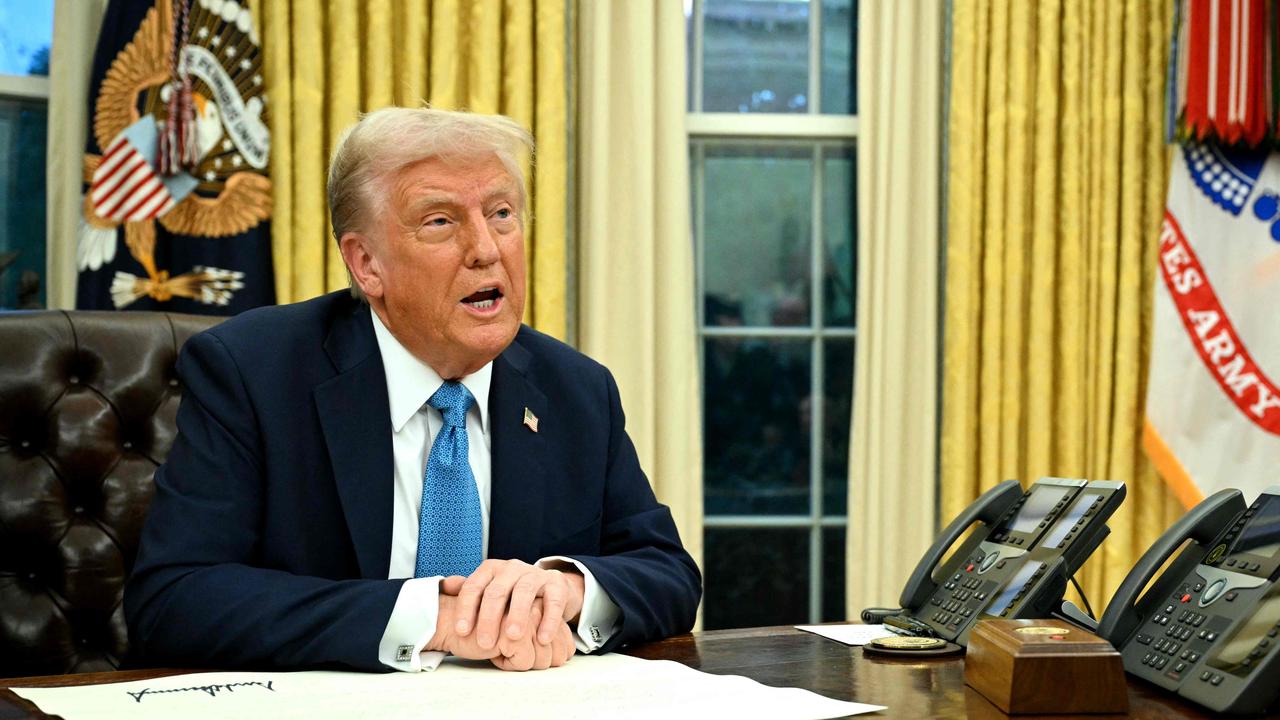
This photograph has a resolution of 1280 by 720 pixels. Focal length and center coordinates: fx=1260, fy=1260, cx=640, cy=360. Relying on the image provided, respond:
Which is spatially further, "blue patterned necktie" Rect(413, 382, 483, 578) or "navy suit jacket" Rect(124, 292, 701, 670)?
"blue patterned necktie" Rect(413, 382, 483, 578)

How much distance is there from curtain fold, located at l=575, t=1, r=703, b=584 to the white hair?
174cm

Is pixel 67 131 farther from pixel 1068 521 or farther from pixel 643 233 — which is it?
pixel 1068 521

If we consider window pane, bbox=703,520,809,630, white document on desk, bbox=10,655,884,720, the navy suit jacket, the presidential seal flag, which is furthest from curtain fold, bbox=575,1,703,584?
white document on desk, bbox=10,655,884,720

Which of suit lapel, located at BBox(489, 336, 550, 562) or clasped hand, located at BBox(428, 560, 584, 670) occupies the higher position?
suit lapel, located at BBox(489, 336, 550, 562)

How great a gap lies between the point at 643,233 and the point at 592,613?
6.98ft

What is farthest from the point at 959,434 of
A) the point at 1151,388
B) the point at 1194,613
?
the point at 1194,613

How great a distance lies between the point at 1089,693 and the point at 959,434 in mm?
2550

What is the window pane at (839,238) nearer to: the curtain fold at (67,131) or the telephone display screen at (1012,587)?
the curtain fold at (67,131)

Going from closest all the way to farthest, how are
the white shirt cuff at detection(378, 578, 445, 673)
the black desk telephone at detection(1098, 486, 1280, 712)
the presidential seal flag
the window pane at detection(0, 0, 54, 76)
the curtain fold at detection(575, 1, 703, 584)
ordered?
the black desk telephone at detection(1098, 486, 1280, 712) < the white shirt cuff at detection(378, 578, 445, 673) < the presidential seal flag < the window pane at detection(0, 0, 54, 76) < the curtain fold at detection(575, 1, 703, 584)

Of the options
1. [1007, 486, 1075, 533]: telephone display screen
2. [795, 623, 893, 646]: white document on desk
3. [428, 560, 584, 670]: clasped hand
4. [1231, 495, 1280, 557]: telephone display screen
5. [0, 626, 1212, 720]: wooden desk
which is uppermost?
[1231, 495, 1280, 557]: telephone display screen

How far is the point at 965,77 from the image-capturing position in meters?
3.62

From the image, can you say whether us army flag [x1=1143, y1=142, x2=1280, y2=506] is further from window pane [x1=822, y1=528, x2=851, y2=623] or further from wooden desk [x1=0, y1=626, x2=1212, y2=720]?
wooden desk [x1=0, y1=626, x2=1212, y2=720]

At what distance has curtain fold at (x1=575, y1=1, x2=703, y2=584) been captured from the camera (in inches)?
141
